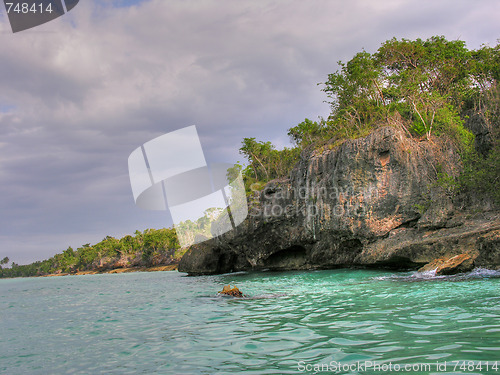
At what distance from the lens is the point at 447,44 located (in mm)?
→ 29891

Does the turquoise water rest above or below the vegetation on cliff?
below

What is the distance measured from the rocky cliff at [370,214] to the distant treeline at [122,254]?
51.2 meters

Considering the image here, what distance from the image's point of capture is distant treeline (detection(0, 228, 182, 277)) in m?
83.1

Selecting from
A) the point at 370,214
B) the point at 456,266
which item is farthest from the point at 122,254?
the point at 456,266

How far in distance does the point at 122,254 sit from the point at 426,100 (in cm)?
9056

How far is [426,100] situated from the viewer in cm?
2352

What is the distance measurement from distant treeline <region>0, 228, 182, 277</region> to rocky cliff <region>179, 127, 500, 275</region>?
51222mm

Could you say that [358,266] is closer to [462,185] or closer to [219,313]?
[462,185]

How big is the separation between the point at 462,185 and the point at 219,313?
16517mm

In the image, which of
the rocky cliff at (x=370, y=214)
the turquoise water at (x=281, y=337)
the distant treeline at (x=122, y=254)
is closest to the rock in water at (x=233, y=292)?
the turquoise water at (x=281, y=337)

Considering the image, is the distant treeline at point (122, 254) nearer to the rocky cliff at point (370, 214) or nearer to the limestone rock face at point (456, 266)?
the rocky cliff at point (370, 214)

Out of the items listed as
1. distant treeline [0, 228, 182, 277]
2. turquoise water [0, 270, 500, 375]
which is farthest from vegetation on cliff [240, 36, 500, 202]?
distant treeline [0, 228, 182, 277]

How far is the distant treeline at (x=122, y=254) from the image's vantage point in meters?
83.1

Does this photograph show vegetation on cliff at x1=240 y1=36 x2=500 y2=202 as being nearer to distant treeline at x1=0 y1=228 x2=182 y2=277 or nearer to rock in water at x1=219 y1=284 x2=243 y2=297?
rock in water at x1=219 y1=284 x2=243 y2=297
